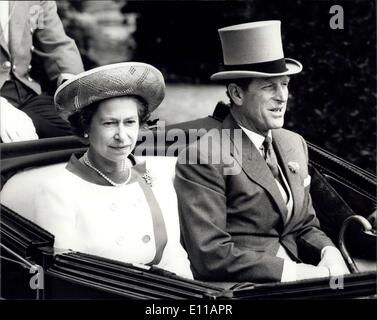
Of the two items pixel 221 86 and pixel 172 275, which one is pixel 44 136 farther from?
pixel 221 86

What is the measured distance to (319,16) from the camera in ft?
22.2

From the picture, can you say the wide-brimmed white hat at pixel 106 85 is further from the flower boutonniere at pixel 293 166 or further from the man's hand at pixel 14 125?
the flower boutonniere at pixel 293 166

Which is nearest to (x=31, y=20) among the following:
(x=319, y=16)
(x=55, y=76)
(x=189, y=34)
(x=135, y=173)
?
(x=55, y=76)

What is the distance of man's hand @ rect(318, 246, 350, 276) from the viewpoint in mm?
4074

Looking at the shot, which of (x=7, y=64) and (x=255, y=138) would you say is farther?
(x=7, y=64)

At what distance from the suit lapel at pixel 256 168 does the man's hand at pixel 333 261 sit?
0.84 feet

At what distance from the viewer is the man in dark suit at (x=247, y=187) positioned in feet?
13.0

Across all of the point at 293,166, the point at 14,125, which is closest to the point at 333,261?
the point at 293,166

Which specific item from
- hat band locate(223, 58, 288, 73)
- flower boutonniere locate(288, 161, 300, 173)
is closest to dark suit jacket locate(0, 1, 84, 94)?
hat band locate(223, 58, 288, 73)

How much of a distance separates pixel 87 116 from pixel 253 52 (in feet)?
2.62

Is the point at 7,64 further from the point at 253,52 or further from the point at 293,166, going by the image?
the point at 293,166

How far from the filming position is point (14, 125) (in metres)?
4.32
